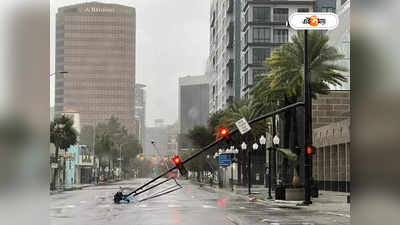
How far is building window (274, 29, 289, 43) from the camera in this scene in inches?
5546

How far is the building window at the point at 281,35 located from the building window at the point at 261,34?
6.92 feet

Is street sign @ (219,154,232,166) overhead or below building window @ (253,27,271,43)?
below

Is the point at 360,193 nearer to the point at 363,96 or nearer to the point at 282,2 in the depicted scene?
the point at 363,96

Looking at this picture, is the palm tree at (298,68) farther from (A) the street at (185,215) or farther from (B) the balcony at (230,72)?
(B) the balcony at (230,72)

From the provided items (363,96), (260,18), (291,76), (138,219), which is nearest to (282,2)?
(260,18)

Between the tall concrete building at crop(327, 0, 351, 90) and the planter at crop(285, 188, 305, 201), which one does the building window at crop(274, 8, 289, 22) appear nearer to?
the tall concrete building at crop(327, 0, 351, 90)

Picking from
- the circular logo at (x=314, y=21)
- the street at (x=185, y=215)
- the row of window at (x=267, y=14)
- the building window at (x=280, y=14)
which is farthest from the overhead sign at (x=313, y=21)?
the building window at (x=280, y=14)

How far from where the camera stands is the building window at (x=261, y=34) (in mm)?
139250

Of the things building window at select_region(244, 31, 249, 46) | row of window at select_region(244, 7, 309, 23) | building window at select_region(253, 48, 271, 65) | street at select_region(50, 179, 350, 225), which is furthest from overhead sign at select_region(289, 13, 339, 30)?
building window at select_region(244, 31, 249, 46)

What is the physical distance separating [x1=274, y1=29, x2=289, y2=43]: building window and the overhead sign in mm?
135085

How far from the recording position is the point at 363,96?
371cm

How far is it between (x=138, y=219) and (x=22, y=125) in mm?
25092

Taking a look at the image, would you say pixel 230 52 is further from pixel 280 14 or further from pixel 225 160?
pixel 225 160

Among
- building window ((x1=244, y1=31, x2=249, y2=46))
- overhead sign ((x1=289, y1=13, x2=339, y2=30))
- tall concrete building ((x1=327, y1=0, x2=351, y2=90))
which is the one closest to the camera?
overhead sign ((x1=289, y1=13, x2=339, y2=30))
